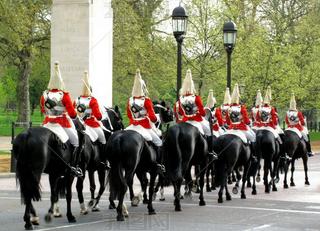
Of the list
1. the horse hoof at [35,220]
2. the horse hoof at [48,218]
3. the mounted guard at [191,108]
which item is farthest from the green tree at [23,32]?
the horse hoof at [35,220]

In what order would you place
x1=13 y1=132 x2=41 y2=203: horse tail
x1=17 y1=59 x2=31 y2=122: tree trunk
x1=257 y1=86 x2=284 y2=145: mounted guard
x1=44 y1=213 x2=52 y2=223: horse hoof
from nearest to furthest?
x1=13 y1=132 x2=41 y2=203: horse tail < x1=44 y1=213 x2=52 y2=223: horse hoof < x1=257 y1=86 x2=284 y2=145: mounted guard < x1=17 y1=59 x2=31 y2=122: tree trunk

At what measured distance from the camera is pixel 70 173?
15.4 metres

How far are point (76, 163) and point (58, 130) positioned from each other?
104 centimetres

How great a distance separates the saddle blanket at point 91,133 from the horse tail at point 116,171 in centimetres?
159

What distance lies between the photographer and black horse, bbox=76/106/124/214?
16344mm

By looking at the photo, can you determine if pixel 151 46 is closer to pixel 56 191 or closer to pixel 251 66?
pixel 251 66

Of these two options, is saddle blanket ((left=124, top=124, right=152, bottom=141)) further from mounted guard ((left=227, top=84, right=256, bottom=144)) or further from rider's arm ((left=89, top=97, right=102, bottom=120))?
mounted guard ((left=227, top=84, right=256, bottom=144))

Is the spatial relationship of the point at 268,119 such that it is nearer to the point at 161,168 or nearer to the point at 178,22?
the point at 178,22

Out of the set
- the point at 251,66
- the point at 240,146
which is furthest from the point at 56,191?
the point at 251,66

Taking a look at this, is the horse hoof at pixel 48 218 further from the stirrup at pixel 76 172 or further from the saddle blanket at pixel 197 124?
the saddle blanket at pixel 197 124

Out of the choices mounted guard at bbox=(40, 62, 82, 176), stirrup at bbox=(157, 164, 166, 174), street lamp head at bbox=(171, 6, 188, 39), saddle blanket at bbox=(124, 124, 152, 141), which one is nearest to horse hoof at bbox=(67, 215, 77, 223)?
mounted guard at bbox=(40, 62, 82, 176)

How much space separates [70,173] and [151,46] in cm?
3460

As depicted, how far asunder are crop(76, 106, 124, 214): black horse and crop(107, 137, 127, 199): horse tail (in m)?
0.30

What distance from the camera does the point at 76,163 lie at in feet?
51.6
